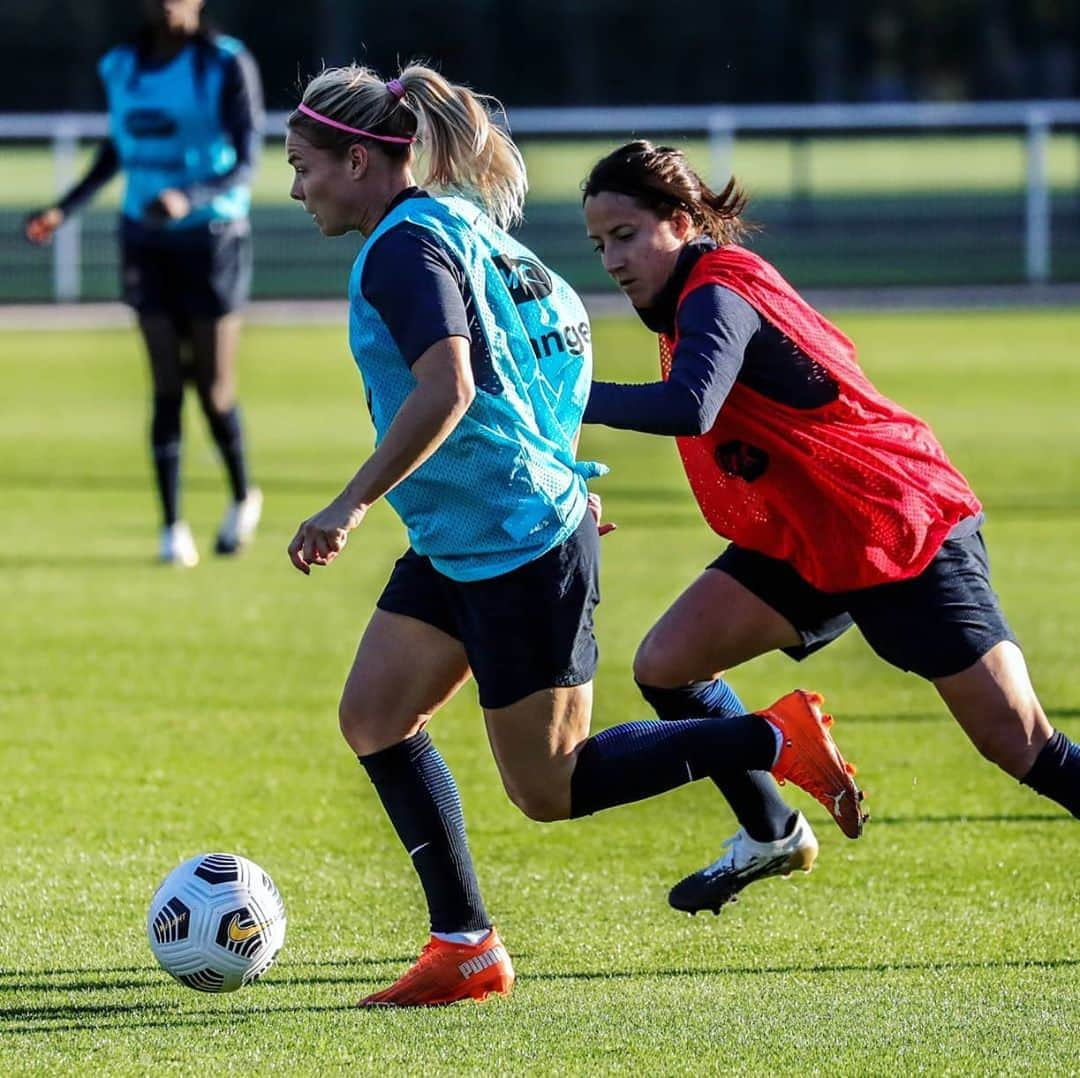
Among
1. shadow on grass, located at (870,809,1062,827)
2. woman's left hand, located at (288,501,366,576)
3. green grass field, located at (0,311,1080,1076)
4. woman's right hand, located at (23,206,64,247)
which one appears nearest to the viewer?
woman's left hand, located at (288,501,366,576)

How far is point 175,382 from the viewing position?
1060 cm

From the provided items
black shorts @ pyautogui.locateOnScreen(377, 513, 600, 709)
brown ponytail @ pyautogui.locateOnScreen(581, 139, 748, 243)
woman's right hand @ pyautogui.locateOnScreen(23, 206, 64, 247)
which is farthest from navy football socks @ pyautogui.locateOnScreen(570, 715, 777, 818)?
woman's right hand @ pyautogui.locateOnScreen(23, 206, 64, 247)

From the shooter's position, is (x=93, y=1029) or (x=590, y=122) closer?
(x=93, y=1029)

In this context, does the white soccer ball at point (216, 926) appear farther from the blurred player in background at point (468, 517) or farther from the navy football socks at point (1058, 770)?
the navy football socks at point (1058, 770)

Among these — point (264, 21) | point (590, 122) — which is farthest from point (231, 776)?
point (264, 21)

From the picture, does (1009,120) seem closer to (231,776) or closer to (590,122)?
(590,122)

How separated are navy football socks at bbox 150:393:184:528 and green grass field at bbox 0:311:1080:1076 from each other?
44 cm

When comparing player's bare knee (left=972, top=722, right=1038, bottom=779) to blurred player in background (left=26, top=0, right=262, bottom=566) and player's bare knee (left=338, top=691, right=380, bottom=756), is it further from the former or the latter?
blurred player in background (left=26, top=0, right=262, bottom=566)

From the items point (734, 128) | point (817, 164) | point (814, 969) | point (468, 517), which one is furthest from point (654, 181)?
point (817, 164)

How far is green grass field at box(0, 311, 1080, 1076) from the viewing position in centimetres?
427

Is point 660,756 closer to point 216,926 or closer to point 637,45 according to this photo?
point 216,926

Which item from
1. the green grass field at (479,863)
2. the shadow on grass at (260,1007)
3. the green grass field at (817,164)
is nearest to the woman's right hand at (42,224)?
the green grass field at (479,863)

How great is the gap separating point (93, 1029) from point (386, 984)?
2.23 feet

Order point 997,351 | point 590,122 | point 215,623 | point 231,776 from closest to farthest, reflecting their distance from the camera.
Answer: point 231,776, point 215,623, point 997,351, point 590,122
